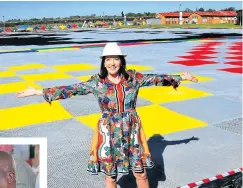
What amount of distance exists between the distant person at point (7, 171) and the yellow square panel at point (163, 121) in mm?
3959

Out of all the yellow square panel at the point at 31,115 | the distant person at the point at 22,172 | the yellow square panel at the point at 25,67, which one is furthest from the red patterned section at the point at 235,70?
the distant person at the point at 22,172

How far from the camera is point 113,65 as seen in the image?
3412mm

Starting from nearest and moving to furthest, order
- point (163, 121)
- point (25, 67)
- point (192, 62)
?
point (163, 121)
point (25, 67)
point (192, 62)

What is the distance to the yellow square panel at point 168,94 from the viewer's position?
29.6 feet

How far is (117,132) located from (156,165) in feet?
6.20

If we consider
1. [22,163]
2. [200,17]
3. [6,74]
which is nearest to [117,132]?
[22,163]

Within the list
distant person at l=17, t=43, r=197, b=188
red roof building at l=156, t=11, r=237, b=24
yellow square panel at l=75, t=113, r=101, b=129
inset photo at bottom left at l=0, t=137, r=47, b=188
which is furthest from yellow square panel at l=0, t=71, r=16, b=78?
red roof building at l=156, t=11, r=237, b=24

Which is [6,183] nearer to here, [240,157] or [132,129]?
[132,129]

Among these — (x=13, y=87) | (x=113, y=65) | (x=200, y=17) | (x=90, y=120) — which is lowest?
(x=90, y=120)

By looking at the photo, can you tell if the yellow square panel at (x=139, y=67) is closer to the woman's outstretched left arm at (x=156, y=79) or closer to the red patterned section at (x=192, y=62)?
the red patterned section at (x=192, y=62)

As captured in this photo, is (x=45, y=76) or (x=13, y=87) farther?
(x=45, y=76)

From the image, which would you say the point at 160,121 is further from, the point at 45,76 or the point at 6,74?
the point at 6,74

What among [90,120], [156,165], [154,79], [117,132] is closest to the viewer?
[117,132]

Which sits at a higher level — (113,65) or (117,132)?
(113,65)
